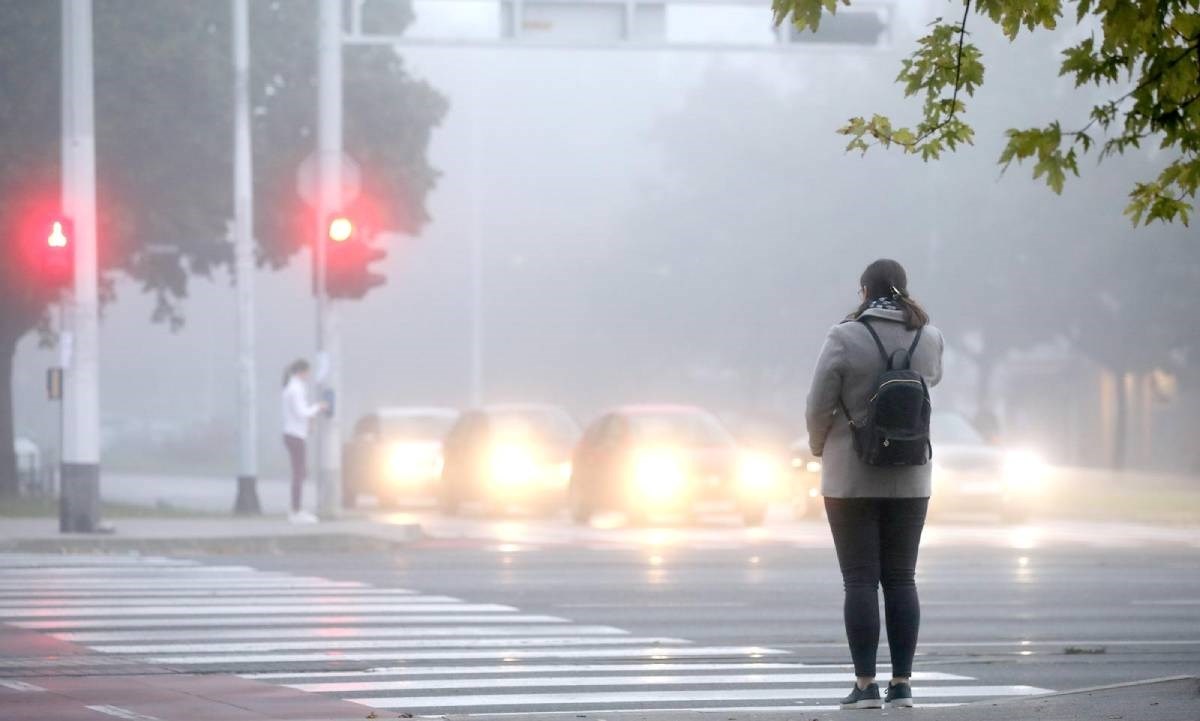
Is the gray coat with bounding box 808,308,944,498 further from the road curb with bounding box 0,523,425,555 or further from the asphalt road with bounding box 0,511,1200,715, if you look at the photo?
the road curb with bounding box 0,523,425,555

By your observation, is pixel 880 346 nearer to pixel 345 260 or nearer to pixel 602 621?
pixel 602 621

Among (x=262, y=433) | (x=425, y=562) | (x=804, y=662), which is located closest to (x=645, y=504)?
(x=425, y=562)

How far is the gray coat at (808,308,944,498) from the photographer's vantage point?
29.7 feet

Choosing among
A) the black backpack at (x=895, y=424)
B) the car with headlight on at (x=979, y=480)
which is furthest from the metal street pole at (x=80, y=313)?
the black backpack at (x=895, y=424)

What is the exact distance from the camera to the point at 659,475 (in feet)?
94.2

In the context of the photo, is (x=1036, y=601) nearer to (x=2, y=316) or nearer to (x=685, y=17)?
(x=685, y=17)

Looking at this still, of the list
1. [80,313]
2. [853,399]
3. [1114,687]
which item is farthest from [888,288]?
[80,313]

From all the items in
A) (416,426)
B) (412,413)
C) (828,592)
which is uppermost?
(412,413)

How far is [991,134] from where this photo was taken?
5478 centimetres

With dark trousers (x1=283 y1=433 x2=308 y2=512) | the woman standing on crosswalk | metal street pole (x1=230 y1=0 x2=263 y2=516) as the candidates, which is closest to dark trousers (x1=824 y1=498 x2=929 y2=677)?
the woman standing on crosswalk

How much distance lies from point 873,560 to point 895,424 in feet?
1.92

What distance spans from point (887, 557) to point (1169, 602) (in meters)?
7.73

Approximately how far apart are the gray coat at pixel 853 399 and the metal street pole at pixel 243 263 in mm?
20510

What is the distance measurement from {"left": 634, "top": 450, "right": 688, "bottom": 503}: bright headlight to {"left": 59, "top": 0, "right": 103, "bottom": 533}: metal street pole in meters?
8.77
